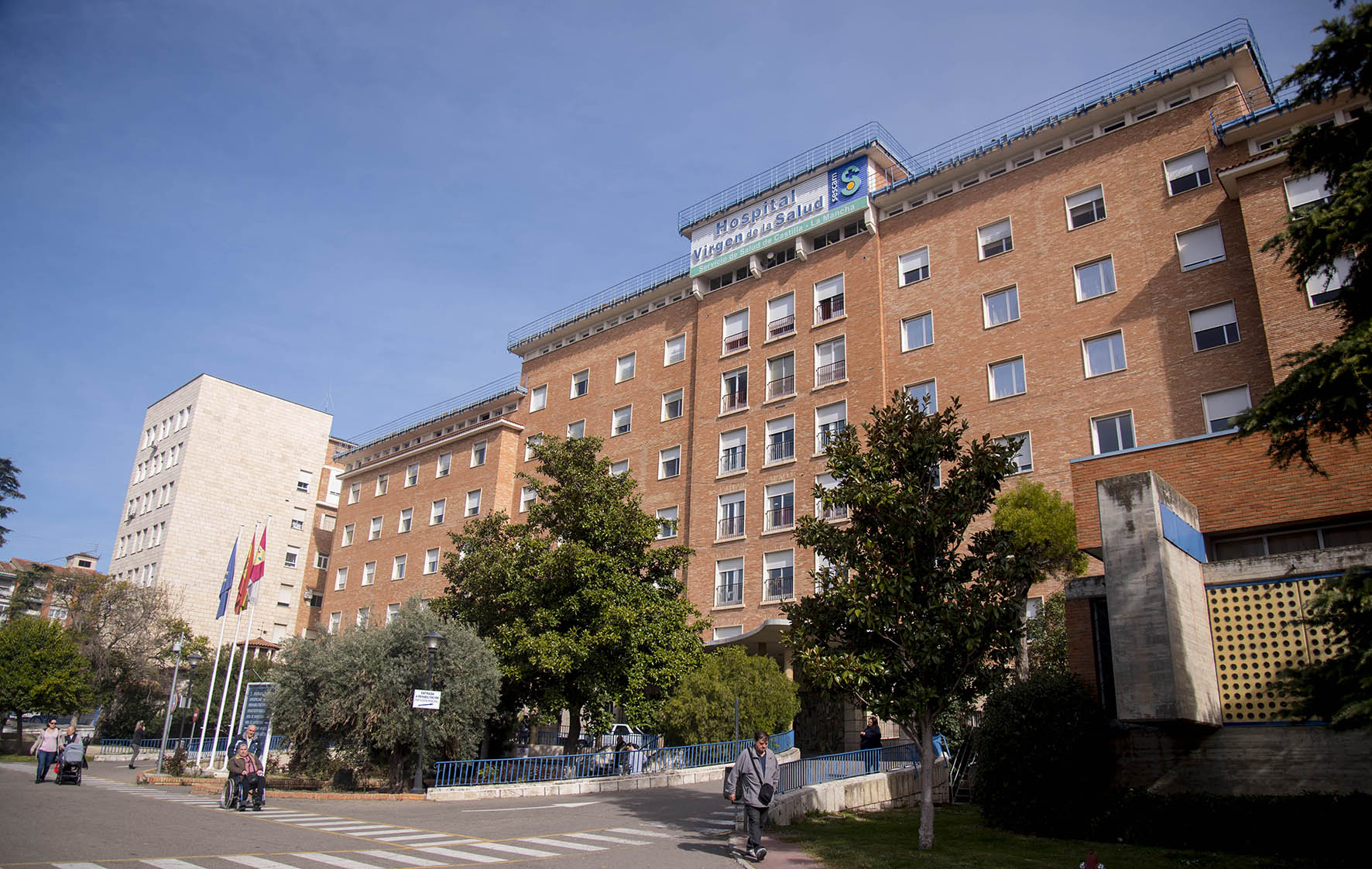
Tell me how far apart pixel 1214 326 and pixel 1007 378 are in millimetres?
6299

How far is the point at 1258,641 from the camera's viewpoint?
13.5m

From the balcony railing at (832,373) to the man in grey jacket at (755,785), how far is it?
23574 millimetres

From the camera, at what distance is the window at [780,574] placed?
33.8m

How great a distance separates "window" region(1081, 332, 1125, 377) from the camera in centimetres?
2794

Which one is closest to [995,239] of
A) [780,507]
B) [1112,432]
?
[1112,432]

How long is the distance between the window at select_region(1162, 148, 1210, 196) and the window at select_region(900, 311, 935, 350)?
8.67 metres

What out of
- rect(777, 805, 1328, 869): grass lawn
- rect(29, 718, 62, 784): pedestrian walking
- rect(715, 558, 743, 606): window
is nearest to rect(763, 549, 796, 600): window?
rect(715, 558, 743, 606): window

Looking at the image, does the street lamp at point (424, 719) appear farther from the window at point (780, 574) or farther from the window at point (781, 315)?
the window at point (781, 315)

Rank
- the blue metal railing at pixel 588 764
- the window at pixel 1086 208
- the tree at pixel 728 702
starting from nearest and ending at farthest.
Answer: the blue metal railing at pixel 588 764 → the tree at pixel 728 702 → the window at pixel 1086 208

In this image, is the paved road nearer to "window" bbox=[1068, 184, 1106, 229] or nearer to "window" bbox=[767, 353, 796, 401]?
"window" bbox=[767, 353, 796, 401]

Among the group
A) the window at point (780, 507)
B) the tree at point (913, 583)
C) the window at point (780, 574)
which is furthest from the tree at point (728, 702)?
the window at point (780, 507)

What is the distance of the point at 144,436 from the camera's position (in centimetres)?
7156

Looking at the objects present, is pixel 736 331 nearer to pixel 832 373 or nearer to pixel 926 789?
pixel 832 373

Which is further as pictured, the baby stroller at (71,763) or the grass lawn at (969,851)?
the baby stroller at (71,763)
